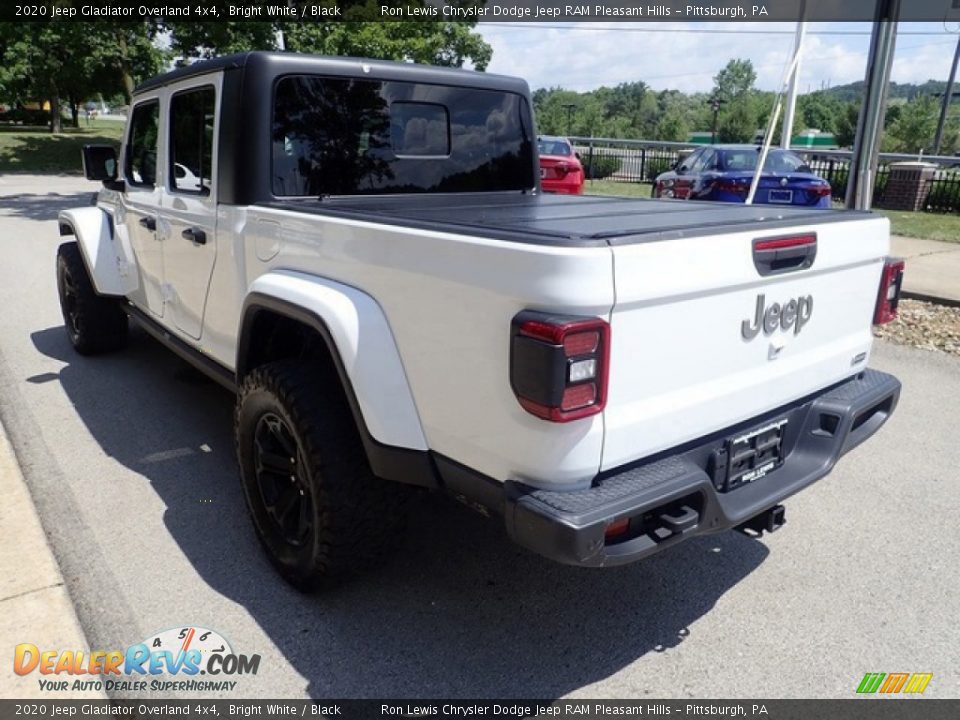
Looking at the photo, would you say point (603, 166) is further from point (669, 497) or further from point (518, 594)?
point (669, 497)

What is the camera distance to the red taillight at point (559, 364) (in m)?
1.86

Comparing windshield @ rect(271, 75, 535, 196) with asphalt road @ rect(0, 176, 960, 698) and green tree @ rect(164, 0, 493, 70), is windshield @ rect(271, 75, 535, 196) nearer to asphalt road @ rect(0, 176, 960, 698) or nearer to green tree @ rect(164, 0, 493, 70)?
asphalt road @ rect(0, 176, 960, 698)

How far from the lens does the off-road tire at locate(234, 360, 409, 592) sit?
2590 millimetres

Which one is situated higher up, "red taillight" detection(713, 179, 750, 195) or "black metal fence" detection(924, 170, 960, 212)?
"red taillight" detection(713, 179, 750, 195)

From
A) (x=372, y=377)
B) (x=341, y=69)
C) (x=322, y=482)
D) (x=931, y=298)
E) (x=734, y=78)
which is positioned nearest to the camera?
(x=372, y=377)

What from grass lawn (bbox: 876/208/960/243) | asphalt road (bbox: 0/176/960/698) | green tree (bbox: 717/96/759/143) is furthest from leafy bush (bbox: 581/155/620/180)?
green tree (bbox: 717/96/759/143)

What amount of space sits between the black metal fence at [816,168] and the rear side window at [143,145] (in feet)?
37.6

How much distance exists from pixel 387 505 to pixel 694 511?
108cm

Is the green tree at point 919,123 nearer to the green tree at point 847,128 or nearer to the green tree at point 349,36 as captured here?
the green tree at point 847,128

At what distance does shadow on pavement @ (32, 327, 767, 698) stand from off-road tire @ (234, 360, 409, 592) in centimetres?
22

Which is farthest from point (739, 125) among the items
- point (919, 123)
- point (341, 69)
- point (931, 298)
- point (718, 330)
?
point (718, 330)

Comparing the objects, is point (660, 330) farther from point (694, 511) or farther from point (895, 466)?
point (895, 466)

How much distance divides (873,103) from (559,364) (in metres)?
7.48

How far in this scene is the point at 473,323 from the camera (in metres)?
2.07
